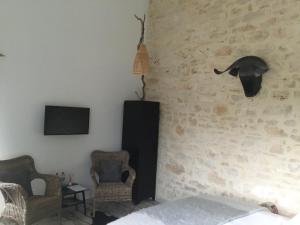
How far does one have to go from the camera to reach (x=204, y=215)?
2.80m

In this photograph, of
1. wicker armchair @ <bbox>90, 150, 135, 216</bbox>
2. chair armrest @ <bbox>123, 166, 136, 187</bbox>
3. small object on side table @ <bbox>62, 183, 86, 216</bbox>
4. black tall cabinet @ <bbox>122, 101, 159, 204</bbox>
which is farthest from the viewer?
black tall cabinet @ <bbox>122, 101, 159, 204</bbox>

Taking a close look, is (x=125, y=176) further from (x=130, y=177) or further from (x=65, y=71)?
(x=65, y=71)

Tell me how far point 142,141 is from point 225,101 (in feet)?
4.30

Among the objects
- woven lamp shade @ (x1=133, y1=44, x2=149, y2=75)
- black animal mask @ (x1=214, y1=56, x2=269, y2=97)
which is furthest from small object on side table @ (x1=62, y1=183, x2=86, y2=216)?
Result: black animal mask @ (x1=214, y1=56, x2=269, y2=97)

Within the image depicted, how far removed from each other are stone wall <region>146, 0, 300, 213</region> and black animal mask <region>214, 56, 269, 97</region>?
90mm

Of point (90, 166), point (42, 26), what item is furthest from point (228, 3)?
point (90, 166)

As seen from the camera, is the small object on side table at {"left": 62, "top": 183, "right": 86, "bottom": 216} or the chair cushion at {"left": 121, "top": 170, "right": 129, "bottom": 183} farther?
the chair cushion at {"left": 121, "top": 170, "right": 129, "bottom": 183}

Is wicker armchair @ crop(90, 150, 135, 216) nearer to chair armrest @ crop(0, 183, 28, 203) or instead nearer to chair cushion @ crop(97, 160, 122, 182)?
chair cushion @ crop(97, 160, 122, 182)

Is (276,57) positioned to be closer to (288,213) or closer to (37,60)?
(288,213)

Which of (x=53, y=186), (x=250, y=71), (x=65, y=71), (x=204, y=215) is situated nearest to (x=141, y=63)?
(x=65, y=71)

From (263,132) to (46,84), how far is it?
2.70m

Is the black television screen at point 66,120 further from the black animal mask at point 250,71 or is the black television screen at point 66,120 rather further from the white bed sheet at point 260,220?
the white bed sheet at point 260,220

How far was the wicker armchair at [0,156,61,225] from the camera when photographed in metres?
3.02

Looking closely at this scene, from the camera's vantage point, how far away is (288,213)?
3230 millimetres
